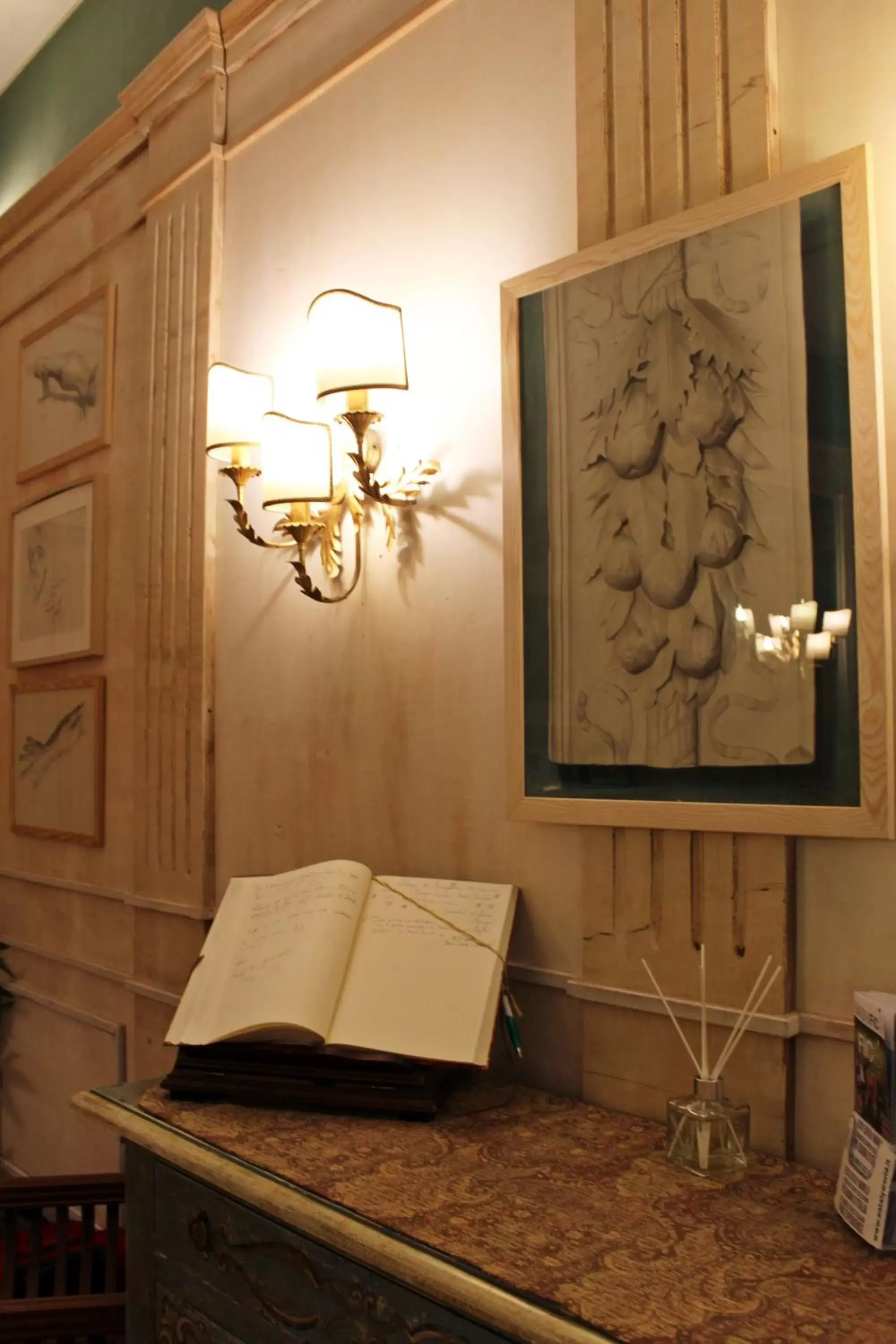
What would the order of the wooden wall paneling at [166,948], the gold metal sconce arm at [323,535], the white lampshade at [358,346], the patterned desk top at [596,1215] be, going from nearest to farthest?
the patterned desk top at [596,1215] < the white lampshade at [358,346] < the gold metal sconce arm at [323,535] < the wooden wall paneling at [166,948]

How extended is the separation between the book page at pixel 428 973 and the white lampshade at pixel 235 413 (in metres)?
0.97

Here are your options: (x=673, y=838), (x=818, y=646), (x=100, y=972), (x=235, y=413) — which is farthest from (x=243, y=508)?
(x=100, y=972)

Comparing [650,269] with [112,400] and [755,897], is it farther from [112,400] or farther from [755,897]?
[112,400]

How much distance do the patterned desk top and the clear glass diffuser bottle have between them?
0.10 ft

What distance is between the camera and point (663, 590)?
1799 mm

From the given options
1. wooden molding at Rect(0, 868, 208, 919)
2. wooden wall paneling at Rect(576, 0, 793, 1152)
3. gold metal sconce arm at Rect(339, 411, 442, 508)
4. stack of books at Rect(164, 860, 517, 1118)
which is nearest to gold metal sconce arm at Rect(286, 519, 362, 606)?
gold metal sconce arm at Rect(339, 411, 442, 508)

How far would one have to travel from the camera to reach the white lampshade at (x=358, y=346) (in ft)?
6.91

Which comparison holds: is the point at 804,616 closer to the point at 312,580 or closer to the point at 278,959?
the point at 278,959

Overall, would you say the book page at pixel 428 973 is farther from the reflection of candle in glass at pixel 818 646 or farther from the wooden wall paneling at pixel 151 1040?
the wooden wall paneling at pixel 151 1040

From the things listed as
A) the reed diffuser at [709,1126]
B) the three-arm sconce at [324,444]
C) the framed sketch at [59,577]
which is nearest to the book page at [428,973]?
the reed diffuser at [709,1126]

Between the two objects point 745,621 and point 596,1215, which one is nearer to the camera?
point 596,1215

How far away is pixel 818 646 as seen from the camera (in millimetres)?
1617

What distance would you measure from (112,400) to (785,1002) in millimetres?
2498

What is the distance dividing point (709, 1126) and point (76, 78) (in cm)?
354
